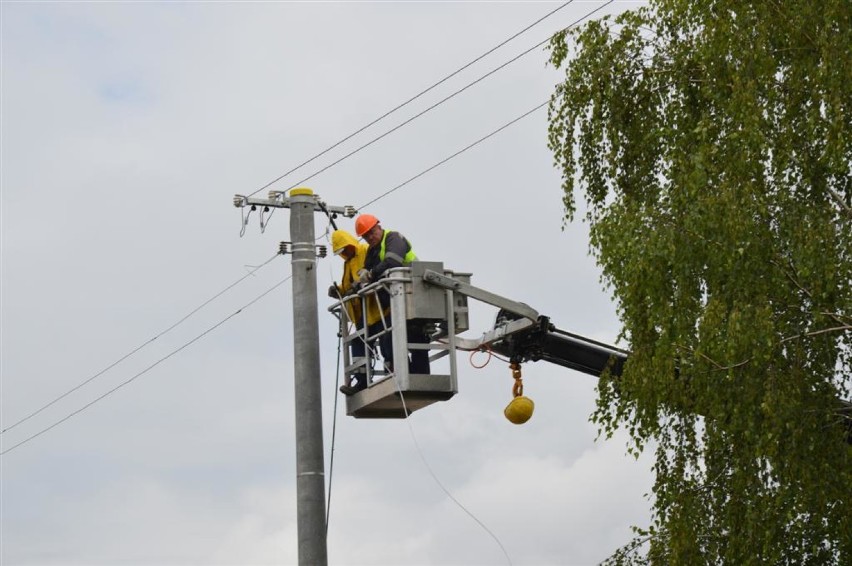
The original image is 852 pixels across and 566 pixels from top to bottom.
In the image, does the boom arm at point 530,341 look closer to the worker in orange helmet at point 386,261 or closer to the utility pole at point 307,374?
the worker in orange helmet at point 386,261

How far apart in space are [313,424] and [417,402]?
133cm

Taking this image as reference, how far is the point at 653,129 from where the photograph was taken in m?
18.7

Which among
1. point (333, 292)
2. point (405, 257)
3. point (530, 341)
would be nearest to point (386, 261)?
point (405, 257)

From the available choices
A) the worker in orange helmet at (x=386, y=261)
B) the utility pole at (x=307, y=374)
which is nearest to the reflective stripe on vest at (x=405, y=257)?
the worker in orange helmet at (x=386, y=261)

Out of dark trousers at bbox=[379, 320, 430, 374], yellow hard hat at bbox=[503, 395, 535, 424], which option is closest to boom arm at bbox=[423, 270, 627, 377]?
dark trousers at bbox=[379, 320, 430, 374]

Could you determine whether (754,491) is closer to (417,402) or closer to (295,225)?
(417,402)

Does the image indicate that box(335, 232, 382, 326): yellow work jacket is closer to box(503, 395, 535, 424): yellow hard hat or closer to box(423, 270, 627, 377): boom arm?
box(423, 270, 627, 377): boom arm

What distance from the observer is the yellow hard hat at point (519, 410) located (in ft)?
50.4

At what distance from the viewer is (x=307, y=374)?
16406 mm

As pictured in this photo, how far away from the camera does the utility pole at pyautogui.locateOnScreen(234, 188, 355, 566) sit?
634 inches

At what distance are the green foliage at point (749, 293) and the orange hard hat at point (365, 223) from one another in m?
2.77

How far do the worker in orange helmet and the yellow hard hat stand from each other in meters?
0.85

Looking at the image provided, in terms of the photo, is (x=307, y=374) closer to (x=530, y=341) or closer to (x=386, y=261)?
(x=386, y=261)

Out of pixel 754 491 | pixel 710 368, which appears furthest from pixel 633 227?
pixel 754 491
